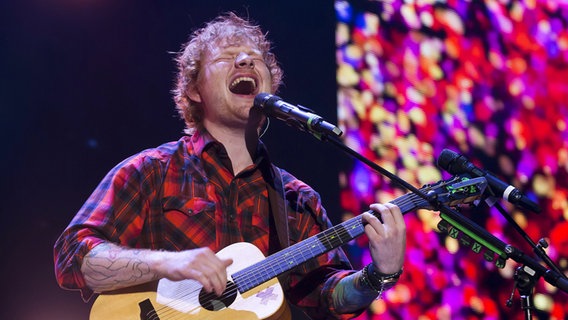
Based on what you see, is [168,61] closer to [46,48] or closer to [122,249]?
[46,48]

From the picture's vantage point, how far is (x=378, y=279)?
2234 mm

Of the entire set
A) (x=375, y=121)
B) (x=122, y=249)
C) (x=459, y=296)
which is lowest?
(x=459, y=296)

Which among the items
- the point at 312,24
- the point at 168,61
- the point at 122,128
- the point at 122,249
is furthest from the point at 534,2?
the point at 122,249

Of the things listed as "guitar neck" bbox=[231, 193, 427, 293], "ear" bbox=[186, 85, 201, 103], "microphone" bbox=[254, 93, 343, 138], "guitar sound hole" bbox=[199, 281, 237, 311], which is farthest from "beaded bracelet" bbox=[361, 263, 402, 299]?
"ear" bbox=[186, 85, 201, 103]

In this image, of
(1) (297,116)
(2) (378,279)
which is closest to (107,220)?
(1) (297,116)

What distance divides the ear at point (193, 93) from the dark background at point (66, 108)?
17 centimetres

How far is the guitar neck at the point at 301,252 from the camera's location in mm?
2104

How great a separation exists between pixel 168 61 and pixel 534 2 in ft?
7.90

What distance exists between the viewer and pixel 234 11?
3.22m

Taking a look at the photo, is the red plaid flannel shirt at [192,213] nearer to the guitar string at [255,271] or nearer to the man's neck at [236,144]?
the man's neck at [236,144]

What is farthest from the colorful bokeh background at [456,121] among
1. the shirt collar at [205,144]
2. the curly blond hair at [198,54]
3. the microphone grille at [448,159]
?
the microphone grille at [448,159]

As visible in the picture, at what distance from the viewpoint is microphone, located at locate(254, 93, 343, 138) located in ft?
6.10

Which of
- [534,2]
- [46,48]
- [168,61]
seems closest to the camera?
[46,48]

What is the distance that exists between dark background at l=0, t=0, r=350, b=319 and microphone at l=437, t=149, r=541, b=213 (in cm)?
131
